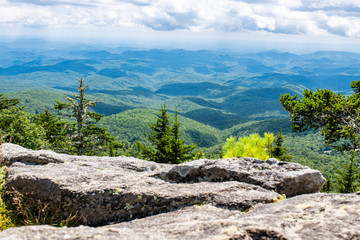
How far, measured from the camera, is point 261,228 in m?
4.02

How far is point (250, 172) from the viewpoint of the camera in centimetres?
789

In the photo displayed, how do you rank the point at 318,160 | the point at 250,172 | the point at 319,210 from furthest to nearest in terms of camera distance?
the point at 318,160 < the point at 250,172 < the point at 319,210

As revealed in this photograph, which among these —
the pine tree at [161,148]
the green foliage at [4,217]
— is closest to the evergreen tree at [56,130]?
the pine tree at [161,148]

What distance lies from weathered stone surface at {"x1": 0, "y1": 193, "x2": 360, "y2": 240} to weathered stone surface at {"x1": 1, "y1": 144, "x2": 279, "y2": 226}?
924 millimetres

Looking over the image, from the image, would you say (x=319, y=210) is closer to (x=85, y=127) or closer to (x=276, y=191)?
(x=276, y=191)

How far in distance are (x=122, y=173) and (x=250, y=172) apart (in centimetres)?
437

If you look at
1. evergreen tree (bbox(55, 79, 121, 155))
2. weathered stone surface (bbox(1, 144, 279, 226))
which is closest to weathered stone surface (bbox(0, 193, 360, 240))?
weathered stone surface (bbox(1, 144, 279, 226))

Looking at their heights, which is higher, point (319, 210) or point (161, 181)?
point (319, 210)

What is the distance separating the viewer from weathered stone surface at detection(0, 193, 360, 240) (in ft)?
12.8

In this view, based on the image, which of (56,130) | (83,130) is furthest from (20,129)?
(56,130)

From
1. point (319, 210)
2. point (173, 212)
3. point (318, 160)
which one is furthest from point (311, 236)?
point (318, 160)

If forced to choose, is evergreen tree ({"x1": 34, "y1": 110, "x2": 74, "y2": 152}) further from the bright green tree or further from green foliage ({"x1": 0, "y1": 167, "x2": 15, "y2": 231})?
the bright green tree

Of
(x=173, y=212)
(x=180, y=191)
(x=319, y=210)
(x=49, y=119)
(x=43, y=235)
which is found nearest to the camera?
(x=43, y=235)

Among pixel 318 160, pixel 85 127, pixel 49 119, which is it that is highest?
pixel 85 127
